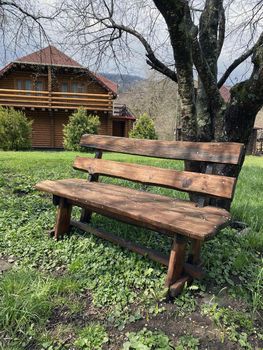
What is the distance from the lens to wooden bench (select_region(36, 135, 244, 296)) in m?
2.50

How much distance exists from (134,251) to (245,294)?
105 cm

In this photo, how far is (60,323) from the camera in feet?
7.48

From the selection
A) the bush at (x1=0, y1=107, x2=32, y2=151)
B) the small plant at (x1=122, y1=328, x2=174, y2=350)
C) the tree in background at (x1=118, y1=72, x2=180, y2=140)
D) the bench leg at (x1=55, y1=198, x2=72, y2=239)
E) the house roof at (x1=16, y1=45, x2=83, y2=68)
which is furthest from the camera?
the tree in background at (x1=118, y1=72, x2=180, y2=140)

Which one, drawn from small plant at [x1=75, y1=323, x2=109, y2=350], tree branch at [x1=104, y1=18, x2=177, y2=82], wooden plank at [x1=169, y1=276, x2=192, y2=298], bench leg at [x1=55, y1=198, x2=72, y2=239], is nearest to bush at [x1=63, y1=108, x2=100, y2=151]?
tree branch at [x1=104, y1=18, x2=177, y2=82]

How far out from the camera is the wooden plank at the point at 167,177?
2.78 m

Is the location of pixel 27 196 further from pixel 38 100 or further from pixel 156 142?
pixel 38 100

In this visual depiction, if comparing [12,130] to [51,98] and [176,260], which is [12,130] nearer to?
[51,98]

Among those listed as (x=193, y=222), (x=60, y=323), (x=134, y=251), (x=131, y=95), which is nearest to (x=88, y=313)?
(x=60, y=323)

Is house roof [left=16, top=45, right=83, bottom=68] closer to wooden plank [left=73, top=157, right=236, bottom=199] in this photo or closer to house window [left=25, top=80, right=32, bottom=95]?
house window [left=25, top=80, right=32, bottom=95]

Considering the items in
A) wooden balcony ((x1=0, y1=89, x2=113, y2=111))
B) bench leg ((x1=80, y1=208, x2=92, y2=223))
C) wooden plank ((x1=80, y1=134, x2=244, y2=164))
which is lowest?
bench leg ((x1=80, y1=208, x2=92, y2=223))

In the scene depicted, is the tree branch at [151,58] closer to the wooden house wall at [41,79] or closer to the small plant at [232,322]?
the small plant at [232,322]

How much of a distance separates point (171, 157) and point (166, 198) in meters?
0.43

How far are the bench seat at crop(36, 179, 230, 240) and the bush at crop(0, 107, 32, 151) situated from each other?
1573 cm

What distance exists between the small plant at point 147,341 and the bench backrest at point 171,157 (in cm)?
123
